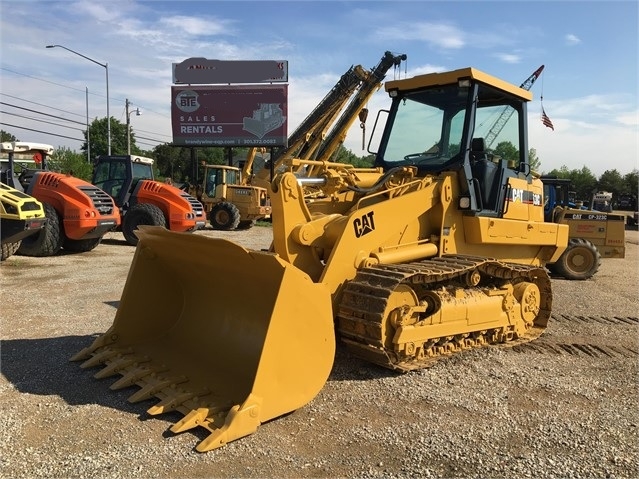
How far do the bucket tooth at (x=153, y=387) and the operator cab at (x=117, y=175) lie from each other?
35.9 ft

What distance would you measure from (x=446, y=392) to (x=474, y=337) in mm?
1231

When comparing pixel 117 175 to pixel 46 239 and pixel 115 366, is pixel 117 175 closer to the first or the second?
pixel 46 239

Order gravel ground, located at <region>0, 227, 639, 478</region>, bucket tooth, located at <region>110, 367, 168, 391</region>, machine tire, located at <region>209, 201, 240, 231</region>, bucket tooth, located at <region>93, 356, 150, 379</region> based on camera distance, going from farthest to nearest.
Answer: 1. machine tire, located at <region>209, 201, 240, 231</region>
2. bucket tooth, located at <region>93, 356, 150, 379</region>
3. bucket tooth, located at <region>110, 367, 168, 391</region>
4. gravel ground, located at <region>0, 227, 639, 478</region>

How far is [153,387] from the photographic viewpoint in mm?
3984

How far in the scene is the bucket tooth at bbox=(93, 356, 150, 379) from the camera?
4.38 m

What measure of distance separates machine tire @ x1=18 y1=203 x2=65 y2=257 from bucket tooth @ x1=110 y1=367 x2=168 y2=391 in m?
7.97

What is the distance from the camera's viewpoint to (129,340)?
4.94 m

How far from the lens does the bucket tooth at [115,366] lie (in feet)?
14.4

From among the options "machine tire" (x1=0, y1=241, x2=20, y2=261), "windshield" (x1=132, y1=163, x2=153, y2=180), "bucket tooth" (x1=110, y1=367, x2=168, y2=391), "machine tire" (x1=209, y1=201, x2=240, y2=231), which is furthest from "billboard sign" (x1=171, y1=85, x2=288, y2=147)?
"bucket tooth" (x1=110, y1=367, x2=168, y2=391)

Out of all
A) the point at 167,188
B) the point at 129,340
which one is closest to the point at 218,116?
the point at 167,188

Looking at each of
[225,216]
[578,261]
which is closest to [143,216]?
[225,216]

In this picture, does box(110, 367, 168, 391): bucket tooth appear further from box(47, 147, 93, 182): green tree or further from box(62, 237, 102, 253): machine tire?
box(47, 147, 93, 182): green tree

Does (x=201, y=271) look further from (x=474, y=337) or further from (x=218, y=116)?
(x=218, y=116)

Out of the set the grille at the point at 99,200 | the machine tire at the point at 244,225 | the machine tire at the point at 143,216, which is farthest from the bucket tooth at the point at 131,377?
the machine tire at the point at 244,225
